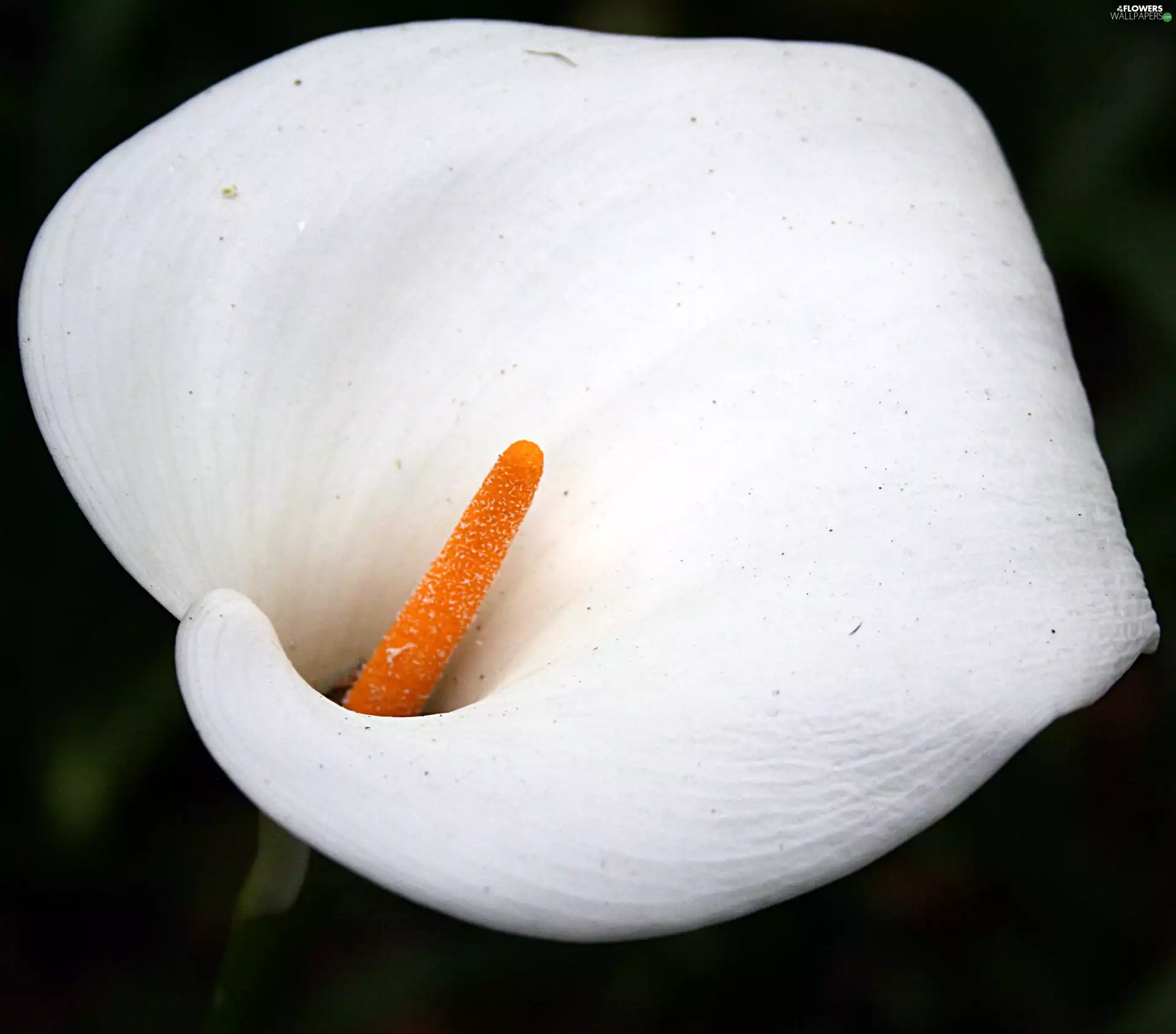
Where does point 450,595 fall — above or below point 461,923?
above

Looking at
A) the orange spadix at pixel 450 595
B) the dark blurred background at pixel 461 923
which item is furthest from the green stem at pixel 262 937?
the dark blurred background at pixel 461 923

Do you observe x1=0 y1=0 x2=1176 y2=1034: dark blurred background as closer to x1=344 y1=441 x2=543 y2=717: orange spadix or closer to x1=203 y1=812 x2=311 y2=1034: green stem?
x1=203 y1=812 x2=311 y2=1034: green stem

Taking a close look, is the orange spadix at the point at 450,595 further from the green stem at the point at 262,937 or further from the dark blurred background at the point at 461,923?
the dark blurred background at the point at 461,923

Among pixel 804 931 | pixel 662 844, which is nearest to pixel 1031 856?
pixel 804 931

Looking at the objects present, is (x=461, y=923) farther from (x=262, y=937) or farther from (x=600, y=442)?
(x=600, y=442)

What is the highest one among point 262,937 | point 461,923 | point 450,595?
point 450,595

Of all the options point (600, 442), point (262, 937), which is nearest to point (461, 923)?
point (262, 937)
